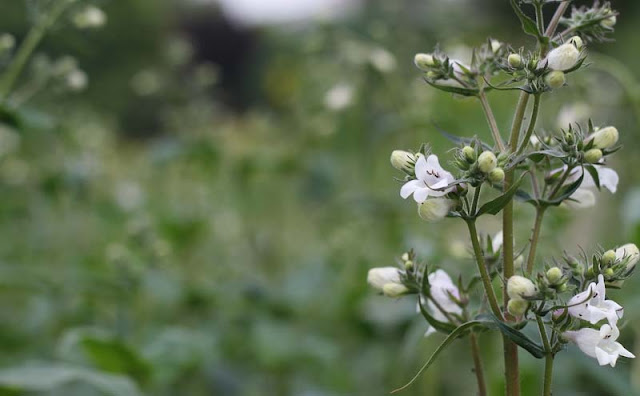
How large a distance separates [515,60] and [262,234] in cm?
331

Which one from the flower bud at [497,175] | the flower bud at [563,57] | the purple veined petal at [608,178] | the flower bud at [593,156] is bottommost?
the flower bud at [497,175]

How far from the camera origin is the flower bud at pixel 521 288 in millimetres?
1099

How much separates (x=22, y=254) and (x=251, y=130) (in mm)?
1441

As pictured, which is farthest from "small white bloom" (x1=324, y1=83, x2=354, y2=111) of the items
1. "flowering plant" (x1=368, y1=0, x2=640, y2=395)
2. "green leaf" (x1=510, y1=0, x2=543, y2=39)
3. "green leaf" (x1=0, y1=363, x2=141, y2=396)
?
"green leaf" (x1=510, y1=0, x2=543, y2=39)

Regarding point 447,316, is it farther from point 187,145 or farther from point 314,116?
point 314,116

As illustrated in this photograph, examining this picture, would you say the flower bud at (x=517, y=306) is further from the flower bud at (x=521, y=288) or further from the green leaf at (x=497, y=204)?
the green leaf at (x=497, y=204)

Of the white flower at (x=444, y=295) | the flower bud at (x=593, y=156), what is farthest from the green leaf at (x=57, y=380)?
the flower bud at (x=593, y=156)

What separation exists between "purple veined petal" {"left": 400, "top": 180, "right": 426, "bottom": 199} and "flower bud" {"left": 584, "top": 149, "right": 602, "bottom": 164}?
0.26m

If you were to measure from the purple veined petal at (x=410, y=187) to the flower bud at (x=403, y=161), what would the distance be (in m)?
0.07

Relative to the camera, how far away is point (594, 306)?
3.69 feet

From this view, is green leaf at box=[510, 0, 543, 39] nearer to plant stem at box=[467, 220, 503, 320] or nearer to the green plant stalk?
plant stem at box=[467, 220, 503, 320]

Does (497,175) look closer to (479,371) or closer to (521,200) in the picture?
(521,200)

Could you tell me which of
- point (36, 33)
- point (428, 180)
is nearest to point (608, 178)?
point (428, 180)

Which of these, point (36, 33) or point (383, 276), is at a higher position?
point (36, 33)
